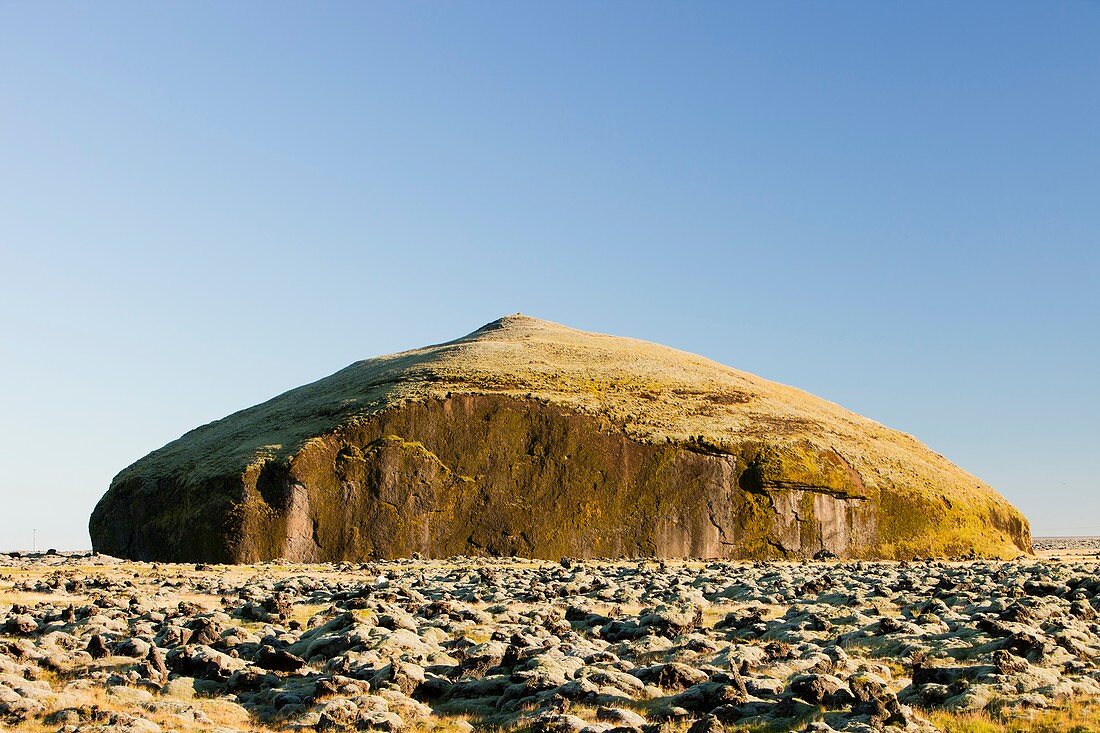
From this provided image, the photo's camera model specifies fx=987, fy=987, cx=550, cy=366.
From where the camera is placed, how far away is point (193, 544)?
6538 centimetres

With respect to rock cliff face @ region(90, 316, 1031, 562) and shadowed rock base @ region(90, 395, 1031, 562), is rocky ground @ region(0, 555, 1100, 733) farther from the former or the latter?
rock cliff face @ region(90, 316, 1031, 562)

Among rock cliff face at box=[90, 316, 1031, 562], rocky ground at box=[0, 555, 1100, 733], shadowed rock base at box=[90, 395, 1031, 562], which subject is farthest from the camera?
rock cliff face at box=[90, 316, 1031, 562]

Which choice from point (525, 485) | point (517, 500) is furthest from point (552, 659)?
point (525, 485)

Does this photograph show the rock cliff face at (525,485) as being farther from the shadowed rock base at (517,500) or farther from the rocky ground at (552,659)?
the rocky ground at (552,659)

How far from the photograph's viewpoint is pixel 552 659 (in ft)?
67.2

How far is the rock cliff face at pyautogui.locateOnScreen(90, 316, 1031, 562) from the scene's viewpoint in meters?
65.7

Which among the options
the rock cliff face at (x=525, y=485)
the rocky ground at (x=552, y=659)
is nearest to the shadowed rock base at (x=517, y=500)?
the rock cliff face at (x=525, y=485)

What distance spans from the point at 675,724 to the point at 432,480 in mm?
Result: 52528

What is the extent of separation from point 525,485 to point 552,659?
4836 cm

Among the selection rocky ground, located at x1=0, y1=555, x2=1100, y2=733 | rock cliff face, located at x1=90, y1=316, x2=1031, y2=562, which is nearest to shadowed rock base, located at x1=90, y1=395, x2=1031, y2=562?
rock cliff face, located at x1=90, y1=316, x2=1031, y2=562

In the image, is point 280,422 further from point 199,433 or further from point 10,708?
point 10,708

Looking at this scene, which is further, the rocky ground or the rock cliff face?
the rock cliff face

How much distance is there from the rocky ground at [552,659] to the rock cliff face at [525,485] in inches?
1146

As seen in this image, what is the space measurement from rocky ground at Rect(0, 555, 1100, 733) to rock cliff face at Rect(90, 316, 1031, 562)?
1146 inches
